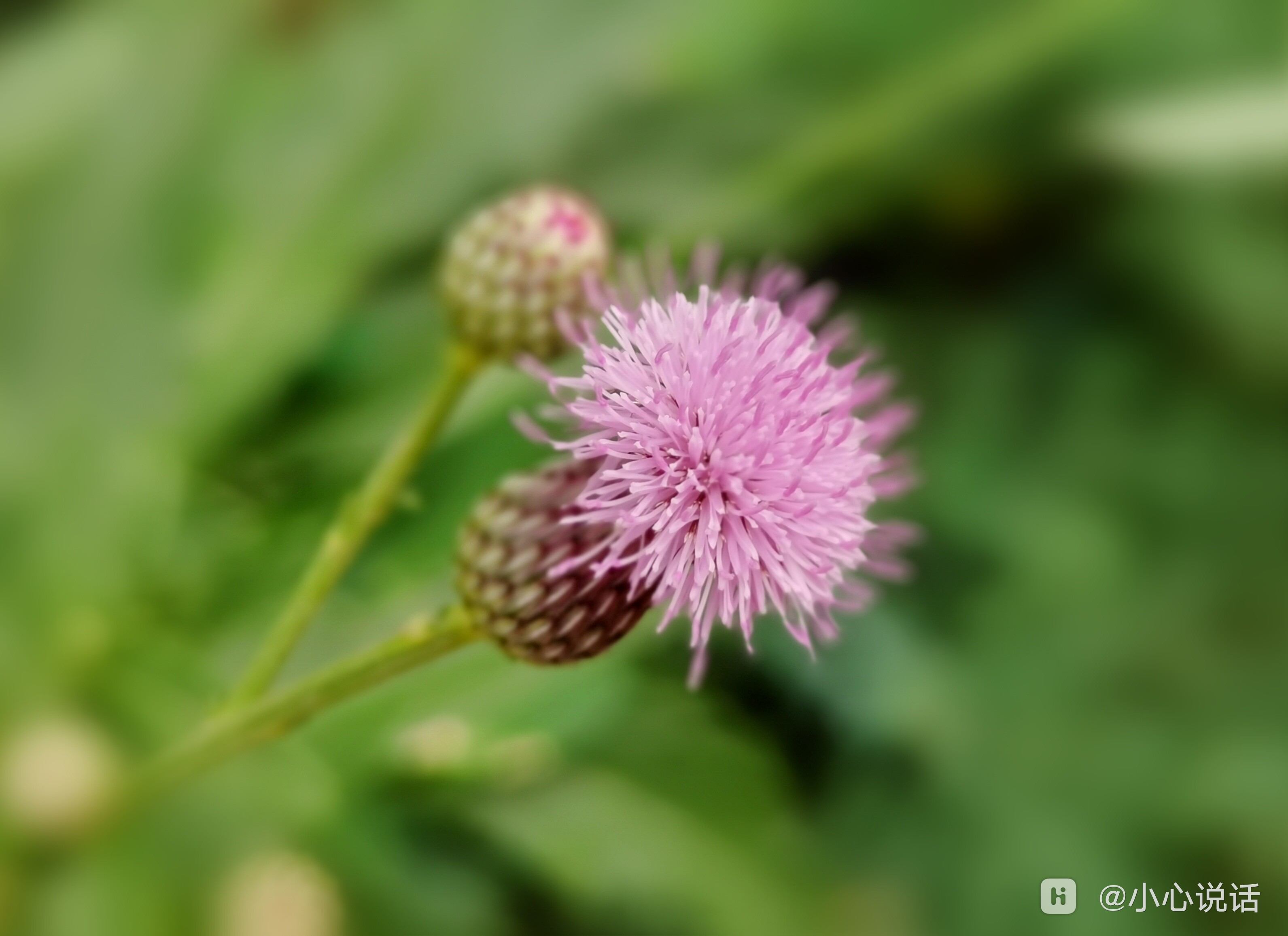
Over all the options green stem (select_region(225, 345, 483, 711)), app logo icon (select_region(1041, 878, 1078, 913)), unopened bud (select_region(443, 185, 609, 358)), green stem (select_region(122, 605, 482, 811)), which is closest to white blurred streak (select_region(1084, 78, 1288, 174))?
app logo icon (select_region(1041, 878, 1078, 913))

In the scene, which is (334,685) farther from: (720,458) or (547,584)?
(720,458)

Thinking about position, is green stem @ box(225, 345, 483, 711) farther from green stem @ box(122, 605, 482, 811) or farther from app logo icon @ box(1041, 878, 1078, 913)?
app logo icon @ box(1041, 878, 1078, 913)

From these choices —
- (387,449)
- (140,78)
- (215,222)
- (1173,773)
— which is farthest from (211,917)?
(1173,773)

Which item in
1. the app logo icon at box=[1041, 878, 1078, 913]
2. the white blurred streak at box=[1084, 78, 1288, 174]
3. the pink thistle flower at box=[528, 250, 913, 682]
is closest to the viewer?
the pink thistle flower at box=[528, 250, 913, 682]

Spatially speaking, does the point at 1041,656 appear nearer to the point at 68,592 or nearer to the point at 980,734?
the point at 980,734

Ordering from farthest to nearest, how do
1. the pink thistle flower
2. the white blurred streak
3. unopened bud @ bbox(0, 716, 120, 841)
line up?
the white blurred streak
unopened bud @ bbox(0, 716, 120, 841)
the pink thistle flower

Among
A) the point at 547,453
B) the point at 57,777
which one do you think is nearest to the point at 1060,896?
the point at 547,453
